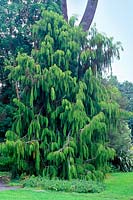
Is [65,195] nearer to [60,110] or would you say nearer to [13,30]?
[60,110]

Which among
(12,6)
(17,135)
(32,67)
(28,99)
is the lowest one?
(17,135)

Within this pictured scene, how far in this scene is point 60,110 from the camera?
605 inches

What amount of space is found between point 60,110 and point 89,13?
20.4 feet

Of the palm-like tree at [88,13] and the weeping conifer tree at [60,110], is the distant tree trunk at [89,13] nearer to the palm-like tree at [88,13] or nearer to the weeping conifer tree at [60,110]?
the palm-like tree at [88,13]

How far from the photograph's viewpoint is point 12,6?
19109mm

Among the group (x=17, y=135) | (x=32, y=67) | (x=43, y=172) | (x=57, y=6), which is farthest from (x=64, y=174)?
(x=57, y=6)

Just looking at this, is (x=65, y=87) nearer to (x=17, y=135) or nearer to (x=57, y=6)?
(x=17, y=135)

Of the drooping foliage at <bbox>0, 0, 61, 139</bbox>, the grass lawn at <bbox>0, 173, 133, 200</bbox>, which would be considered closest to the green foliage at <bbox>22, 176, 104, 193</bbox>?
the grass lawn at <bbox>0, 173, 133, 200</bbox>

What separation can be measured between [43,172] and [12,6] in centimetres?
897

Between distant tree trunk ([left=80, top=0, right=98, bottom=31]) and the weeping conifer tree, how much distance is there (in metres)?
2.61

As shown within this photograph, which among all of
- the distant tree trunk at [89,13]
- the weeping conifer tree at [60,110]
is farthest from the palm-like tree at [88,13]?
the weeping conifer tree at [60,110]

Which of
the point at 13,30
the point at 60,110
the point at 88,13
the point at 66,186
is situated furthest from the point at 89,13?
the point at 66,186

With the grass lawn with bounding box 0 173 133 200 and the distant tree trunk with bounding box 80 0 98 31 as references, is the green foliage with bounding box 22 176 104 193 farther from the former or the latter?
the distant tree trunk with bounding box 80 0 98 31

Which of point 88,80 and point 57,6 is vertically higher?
point 57,6
